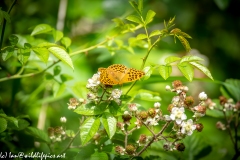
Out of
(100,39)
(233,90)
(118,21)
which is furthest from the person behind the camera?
(100,39)

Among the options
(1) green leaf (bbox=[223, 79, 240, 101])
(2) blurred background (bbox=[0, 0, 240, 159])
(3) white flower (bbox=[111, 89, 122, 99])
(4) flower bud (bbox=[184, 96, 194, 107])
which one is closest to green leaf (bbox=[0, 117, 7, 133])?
(2) blurred background (bbox=[0, 0, 240, 159])

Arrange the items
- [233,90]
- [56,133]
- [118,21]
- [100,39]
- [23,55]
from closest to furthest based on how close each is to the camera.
A: 1. [23,55]
2. [56,133]
3. [118,21]
4. [233,90]
5. [100,39]

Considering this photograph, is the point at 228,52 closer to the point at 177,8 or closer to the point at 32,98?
the point at 177,8

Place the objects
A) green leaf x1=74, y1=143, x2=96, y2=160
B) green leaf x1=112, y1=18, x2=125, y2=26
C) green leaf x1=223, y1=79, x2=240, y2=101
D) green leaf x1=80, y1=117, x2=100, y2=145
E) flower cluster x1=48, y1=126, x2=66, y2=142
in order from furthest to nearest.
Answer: green leaf x1=223, y1=79, x2=240, y2=101, green leaf x1=112, y1=18, x2=125, y2=26, flower cluster x1=48, y1=126, x2=66, y2=142, green leaf x1=74, y1=143, x2=96, y2=160, green leaf x1=80, y1=117, x2=100, y2=145

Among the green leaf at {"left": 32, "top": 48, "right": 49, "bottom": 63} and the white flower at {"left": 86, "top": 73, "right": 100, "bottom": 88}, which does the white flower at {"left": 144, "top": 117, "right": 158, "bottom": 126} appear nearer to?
the white flower at {"left": 86, "top": 73, "right": 100, "bottom": 88}

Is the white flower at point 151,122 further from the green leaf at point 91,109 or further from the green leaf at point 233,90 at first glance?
the green leaf at point 233,90

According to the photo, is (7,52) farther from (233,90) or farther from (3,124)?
(233,90)

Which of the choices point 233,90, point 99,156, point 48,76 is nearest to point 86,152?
point 99,156
